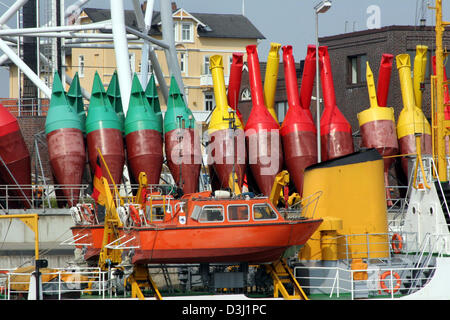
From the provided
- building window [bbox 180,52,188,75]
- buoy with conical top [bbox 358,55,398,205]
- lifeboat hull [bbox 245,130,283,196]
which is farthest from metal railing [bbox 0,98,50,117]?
building window [bbox 180,52,188,75]

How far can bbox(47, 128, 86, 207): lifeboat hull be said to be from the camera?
42625 mm

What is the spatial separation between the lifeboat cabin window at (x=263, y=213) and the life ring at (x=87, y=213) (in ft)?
31.5

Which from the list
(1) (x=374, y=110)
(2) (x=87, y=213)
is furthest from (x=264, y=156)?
(2) (x=87, y=213)

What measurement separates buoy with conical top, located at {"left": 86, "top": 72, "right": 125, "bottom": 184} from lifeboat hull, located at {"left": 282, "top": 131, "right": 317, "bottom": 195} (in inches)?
363

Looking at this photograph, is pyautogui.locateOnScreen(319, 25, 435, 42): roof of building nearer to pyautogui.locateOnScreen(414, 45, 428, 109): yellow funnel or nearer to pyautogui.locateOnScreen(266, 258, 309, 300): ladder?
pyautogui.locateOnScreen(414, 45, 428, 109): yellow funnel

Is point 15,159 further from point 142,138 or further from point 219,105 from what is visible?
point 219,105

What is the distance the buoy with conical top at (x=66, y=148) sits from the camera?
42625 millimetres

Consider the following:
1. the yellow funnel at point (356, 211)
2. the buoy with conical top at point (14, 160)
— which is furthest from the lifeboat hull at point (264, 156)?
the yellow funnel at point (356, 211)

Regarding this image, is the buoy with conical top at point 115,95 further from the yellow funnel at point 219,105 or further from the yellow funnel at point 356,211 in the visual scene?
the yellow funnel at point 356,211

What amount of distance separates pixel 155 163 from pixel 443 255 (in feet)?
65.9

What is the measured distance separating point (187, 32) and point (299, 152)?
52119 millimetres

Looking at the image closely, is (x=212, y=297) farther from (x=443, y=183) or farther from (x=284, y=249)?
(x=443, y=183)
